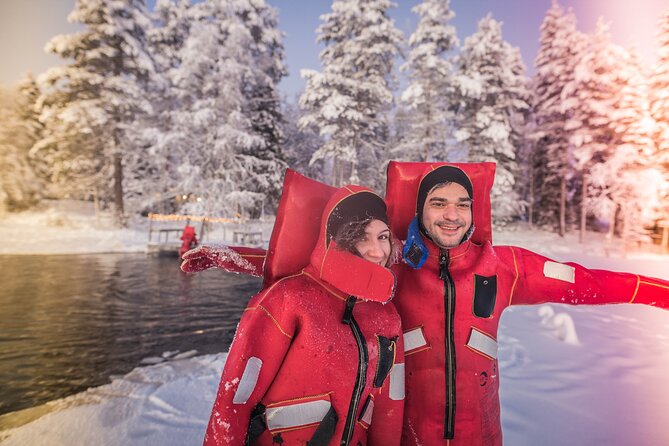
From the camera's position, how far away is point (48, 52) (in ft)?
69.7

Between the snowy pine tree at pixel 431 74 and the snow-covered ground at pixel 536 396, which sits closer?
the snow-covered ground at pixel 536 396

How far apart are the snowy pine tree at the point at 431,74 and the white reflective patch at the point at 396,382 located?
1924cm

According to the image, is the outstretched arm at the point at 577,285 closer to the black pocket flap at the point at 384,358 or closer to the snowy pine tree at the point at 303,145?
the black pocket flap at the point at 384,358

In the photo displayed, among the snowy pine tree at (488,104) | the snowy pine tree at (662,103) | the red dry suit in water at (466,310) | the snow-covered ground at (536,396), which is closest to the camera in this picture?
the red dry suit in water at (466,310)

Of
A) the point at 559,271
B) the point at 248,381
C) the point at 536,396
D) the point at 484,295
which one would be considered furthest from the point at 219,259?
the point at 536,396

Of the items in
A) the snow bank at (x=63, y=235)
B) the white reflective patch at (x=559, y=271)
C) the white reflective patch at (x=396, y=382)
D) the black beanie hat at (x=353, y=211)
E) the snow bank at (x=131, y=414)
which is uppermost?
the black beanie hat at (x=353, y=211)

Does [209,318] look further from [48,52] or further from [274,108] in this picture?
[48,52]

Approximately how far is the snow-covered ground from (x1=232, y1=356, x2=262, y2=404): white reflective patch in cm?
221

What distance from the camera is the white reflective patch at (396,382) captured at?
200cm

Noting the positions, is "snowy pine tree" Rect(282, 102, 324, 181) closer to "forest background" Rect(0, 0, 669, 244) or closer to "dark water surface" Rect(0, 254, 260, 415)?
"forest background" Rect(0, 0, 669, 244)

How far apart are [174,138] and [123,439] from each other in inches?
804

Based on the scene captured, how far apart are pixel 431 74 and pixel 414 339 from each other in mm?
20339

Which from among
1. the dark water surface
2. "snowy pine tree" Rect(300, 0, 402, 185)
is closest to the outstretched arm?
the dark water surface

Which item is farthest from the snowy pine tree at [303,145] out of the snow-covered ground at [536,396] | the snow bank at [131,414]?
the snow bank at [131,414]
